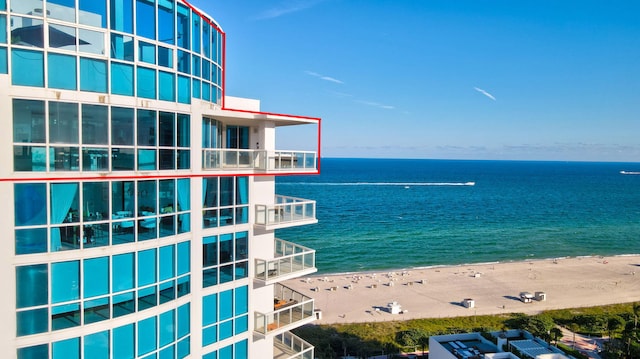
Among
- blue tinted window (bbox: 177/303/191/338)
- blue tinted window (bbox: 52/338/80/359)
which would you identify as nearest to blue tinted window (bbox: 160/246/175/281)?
blue tinted window (bbox: 177/303/191/338)

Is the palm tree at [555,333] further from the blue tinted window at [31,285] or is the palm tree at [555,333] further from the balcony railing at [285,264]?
the blue tinted window at [31,285]

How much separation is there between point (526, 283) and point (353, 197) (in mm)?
85075

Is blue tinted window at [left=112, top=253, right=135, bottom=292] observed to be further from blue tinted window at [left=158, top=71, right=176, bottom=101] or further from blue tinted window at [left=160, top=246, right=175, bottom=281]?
blue tinted window at [left=158, top=71, right=176, bottom=101]

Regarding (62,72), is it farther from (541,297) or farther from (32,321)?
(541,297)

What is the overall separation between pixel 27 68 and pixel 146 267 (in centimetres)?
513

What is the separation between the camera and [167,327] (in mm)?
11852

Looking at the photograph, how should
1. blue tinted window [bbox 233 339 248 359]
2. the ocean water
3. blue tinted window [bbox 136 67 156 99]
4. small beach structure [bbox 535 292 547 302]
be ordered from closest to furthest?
1. blue tinted window [bbox 136 67 156 99]
2. blue tinted window [bbox 233 339 248 359]
3. small beach structure [bbox 535 292 547 302]
4. the ocean water

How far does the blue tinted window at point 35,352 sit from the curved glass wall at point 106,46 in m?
5.61

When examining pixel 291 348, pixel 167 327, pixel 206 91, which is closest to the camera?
pixel 167 327

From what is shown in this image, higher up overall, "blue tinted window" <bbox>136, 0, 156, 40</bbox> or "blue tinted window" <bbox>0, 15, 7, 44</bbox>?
"blue tinted window" <bbox>136, 0, 156, 40</bbox>

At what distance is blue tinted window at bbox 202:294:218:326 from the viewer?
520 inches

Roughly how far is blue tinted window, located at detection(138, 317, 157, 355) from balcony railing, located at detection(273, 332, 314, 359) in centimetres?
663

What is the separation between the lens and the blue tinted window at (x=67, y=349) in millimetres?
9867

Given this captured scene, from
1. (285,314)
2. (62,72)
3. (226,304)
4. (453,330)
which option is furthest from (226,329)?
(453,330)
